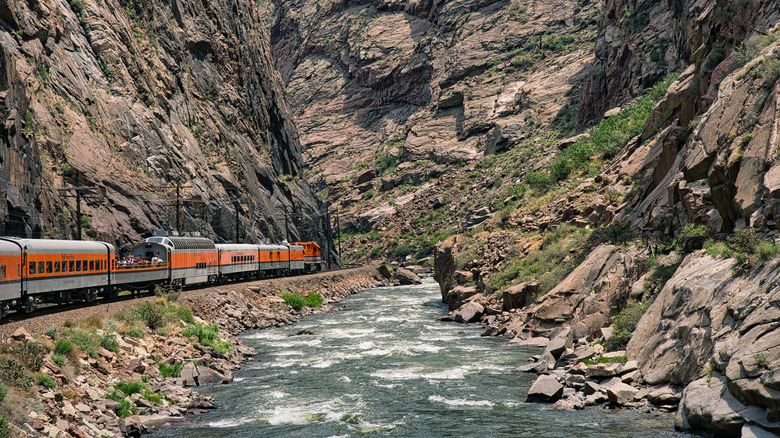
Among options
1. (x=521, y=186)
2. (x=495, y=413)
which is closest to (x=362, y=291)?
(x=521, y=186)

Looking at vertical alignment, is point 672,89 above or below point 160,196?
above

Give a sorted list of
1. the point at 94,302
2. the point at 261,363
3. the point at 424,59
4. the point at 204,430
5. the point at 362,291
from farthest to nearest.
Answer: the point at 424,59 < the point at 362,291 < the point at 94,302 < the point at 261,363 < the point at 204,430

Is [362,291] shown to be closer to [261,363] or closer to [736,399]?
[261,363]

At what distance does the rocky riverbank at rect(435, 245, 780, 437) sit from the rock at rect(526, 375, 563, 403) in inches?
1.1

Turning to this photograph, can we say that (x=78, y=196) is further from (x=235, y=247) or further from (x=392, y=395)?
(x=392, y=395)

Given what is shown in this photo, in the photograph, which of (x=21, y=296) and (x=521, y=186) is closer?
(x=21, y=296)

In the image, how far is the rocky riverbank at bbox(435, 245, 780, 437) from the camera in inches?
451

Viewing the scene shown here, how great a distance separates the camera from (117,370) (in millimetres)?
18250

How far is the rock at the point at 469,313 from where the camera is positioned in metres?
35.6

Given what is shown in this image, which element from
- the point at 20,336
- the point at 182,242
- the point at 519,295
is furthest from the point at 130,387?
the point at 182,242

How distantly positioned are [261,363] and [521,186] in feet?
122

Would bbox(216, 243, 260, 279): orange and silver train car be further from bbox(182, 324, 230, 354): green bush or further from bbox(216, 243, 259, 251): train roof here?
bbox(182, 324, 230, 354): green bush

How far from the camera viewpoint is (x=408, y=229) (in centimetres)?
10288

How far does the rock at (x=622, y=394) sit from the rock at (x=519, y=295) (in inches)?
642
